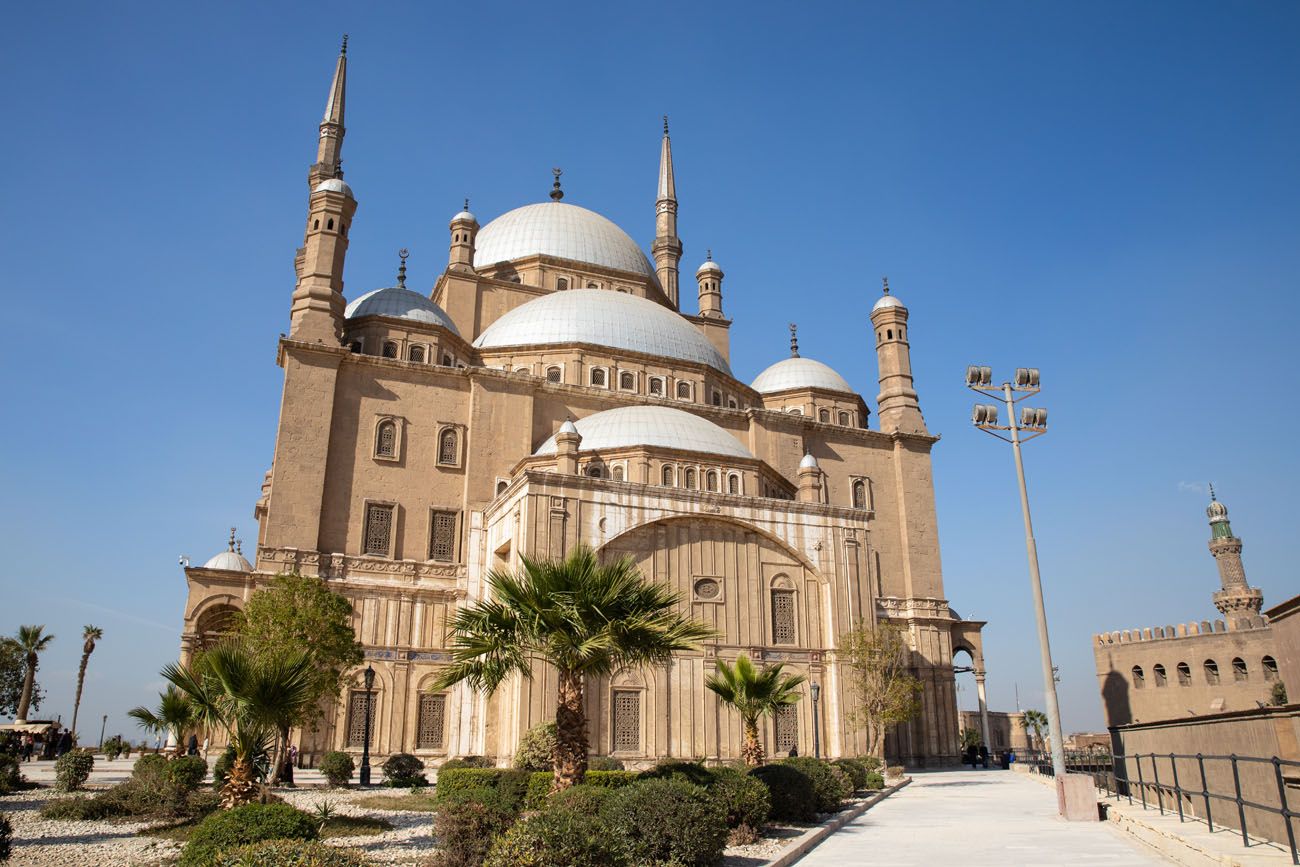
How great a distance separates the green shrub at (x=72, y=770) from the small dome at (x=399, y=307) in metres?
18.5

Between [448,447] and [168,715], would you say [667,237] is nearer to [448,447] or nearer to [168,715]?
[448,447]

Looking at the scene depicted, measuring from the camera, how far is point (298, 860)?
7.34 meters

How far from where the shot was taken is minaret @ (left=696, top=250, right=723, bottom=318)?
4618 cm

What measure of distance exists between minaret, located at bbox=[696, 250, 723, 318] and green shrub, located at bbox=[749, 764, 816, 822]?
108 ft

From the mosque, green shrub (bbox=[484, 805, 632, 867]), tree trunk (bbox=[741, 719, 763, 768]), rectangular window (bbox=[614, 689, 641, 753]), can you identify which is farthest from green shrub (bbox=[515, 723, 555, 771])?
green shrub (bbox=[484, 805, 632, 867])

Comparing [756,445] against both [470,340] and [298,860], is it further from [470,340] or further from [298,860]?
[298,860]

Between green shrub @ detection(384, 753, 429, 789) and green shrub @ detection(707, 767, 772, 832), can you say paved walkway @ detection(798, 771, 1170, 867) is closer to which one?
green shrub @ detection(707, 767, 772, 832)

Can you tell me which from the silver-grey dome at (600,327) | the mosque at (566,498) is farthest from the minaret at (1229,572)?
the silver-grey dome at (600,327)

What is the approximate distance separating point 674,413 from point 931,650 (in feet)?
45.5

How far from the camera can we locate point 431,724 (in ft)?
91.5

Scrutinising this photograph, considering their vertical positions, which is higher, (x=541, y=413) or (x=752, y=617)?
(x=541, y=413)

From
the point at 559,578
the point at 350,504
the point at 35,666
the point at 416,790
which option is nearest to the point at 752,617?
the point at 416,790

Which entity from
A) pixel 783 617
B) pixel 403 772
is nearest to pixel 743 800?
pixel 403 772

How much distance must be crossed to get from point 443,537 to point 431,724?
5956mm
